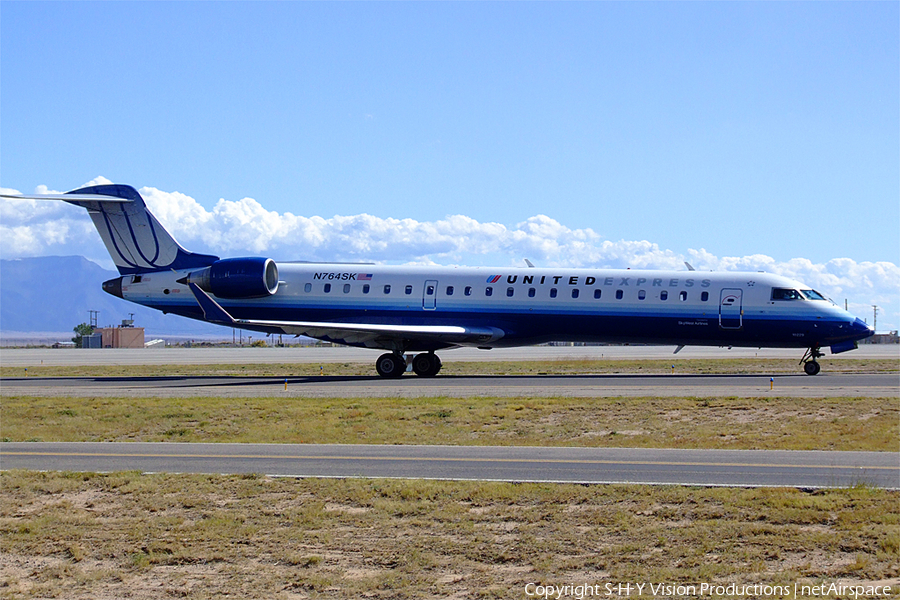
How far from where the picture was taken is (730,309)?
30.3m

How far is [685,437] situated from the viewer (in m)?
17.2

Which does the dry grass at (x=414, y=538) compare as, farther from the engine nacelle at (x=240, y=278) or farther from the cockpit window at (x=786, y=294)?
the engine nacelle at (x=240, y=278)

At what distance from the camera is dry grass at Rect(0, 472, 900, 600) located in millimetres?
8641

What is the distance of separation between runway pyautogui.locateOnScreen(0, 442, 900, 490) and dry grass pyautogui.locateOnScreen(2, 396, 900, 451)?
43.2 inches

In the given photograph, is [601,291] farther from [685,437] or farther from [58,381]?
[58,381]

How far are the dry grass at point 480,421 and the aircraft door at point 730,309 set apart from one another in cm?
777

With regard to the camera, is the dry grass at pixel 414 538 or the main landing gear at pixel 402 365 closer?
the dry grass at pixel 414 538

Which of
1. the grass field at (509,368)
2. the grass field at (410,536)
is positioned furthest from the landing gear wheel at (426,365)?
the grass field at (410,536)

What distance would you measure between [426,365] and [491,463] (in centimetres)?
1877

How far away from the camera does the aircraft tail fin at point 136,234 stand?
34.6 meters

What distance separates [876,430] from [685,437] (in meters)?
4.02

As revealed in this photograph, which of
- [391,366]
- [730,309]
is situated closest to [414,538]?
[391,366]

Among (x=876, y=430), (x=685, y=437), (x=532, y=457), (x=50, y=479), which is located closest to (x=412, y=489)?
(x=532, y=457)

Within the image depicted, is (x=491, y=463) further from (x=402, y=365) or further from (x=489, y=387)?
(x=402, y=365)
